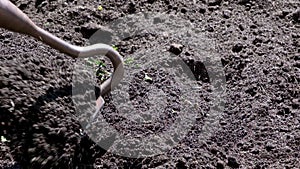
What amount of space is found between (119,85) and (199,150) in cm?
56

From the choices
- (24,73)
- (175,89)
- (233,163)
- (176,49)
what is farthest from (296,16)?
(24,73)

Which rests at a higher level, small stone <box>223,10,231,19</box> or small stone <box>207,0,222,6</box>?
small stone <box>207,0,222,6</box>

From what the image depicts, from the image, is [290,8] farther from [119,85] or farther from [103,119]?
[103,119]

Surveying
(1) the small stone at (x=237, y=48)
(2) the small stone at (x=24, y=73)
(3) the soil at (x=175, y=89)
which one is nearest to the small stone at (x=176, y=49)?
(3) the soil at (x=175, y=89)

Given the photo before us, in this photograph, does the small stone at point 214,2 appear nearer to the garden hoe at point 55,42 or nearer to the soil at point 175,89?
the soil at point 175,89

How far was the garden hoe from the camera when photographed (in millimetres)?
2383

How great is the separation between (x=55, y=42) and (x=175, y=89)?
711mm

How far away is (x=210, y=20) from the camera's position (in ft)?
11.1

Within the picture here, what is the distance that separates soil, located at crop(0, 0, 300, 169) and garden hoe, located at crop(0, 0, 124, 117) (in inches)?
4.5

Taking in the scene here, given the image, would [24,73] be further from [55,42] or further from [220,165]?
[220,165]

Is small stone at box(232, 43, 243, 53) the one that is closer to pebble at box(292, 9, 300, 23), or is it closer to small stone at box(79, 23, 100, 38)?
pebble at box(292, 9, 300, 23)

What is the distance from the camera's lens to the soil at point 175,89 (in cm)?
255

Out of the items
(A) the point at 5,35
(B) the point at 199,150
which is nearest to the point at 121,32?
(A) the point at 5,35

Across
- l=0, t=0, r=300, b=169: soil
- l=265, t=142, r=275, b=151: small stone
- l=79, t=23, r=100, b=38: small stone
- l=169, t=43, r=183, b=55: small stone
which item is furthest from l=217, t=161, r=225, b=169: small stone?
l=79, t=23, r=100, b=38: small stone
